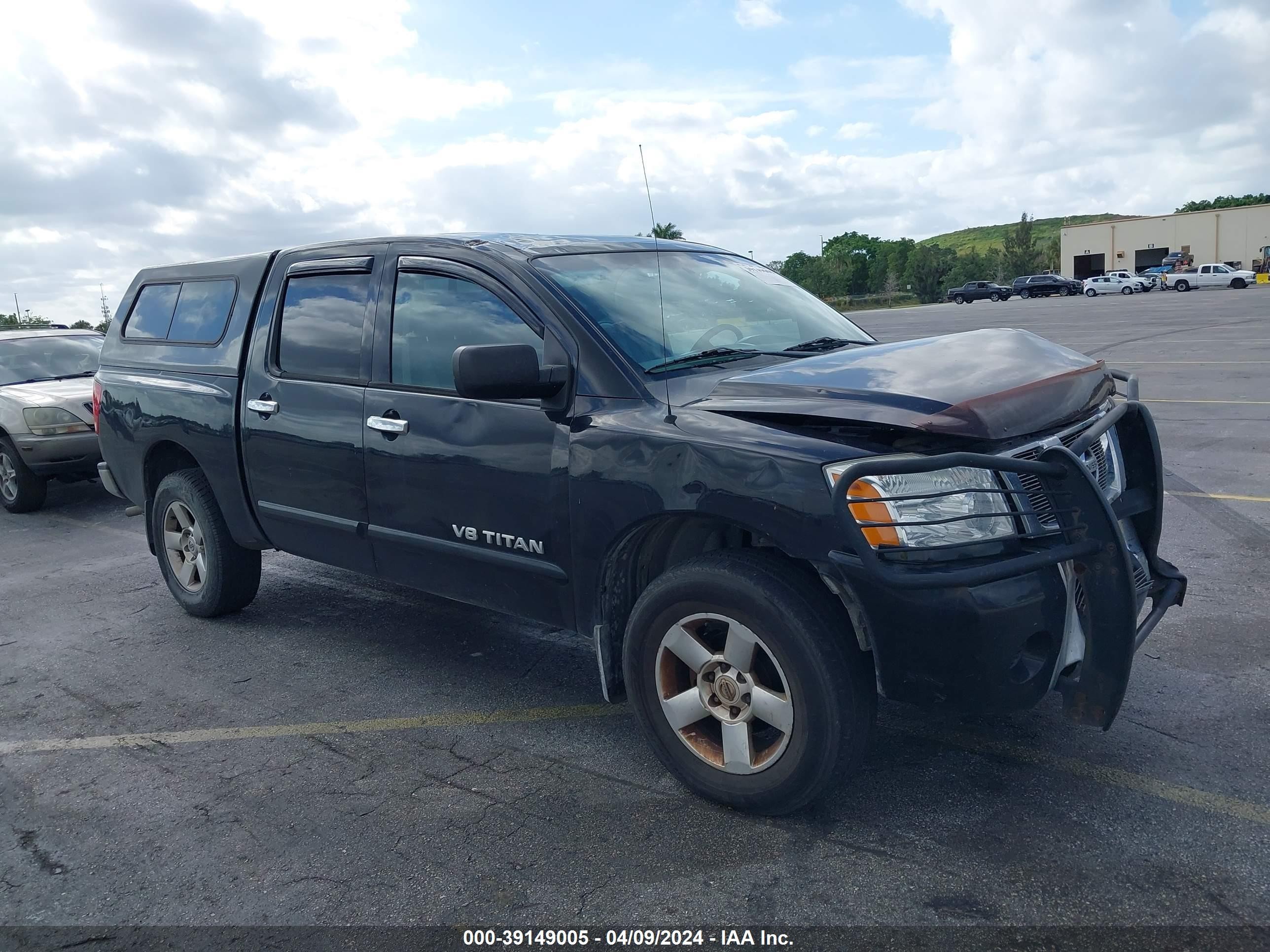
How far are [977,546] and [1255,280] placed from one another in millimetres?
64534

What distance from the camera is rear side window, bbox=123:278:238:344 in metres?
5.31

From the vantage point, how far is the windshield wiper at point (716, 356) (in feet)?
12.0

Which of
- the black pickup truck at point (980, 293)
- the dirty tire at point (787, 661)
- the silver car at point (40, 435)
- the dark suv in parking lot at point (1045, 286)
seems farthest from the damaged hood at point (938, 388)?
the dark suv in parking lot at point (1045, 286)

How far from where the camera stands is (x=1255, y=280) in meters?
57.1

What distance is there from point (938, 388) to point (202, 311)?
4013 mm

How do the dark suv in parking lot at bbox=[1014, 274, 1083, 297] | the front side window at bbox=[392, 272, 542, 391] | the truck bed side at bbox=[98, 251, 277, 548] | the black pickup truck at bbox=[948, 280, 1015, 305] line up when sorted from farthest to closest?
the black pickup truck at bbox=[948, 280, 1015, 305]
the dark suv in parking lot at bbox=[1014, 274, 1083, 297]
the truck bed side at bbox=[98, 251, 277, 548]
the front side window at bbox=[392, 272, 542, 391]

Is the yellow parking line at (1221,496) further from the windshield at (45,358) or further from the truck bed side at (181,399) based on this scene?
the windshield at (45,358)

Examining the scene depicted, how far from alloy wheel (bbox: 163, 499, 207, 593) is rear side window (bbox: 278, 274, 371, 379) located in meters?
1.28

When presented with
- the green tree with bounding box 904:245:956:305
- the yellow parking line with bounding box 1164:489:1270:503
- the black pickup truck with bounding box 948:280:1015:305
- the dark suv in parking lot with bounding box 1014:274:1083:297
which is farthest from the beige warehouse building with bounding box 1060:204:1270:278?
the yellow parking line with bounding box 1164:489:1270:503

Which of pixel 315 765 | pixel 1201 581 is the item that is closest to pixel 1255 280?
pixel 1201 581

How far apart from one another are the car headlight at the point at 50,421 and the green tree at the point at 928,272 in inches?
3214

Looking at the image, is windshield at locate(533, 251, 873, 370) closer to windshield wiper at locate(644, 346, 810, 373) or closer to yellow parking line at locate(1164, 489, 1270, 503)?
windshield wiper at locate(644, 346, 810, 373)

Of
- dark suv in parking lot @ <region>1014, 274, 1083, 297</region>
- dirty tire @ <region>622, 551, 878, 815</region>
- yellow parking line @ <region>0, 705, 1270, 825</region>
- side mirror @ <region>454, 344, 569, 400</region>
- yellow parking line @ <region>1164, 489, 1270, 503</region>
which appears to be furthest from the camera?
dark suv in parking lot @ <region>1014, 274, 1083, 297</region>

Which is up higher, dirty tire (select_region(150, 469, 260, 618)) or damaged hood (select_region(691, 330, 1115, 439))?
damaged hood (select_region(691, 330, 1115, 439))
